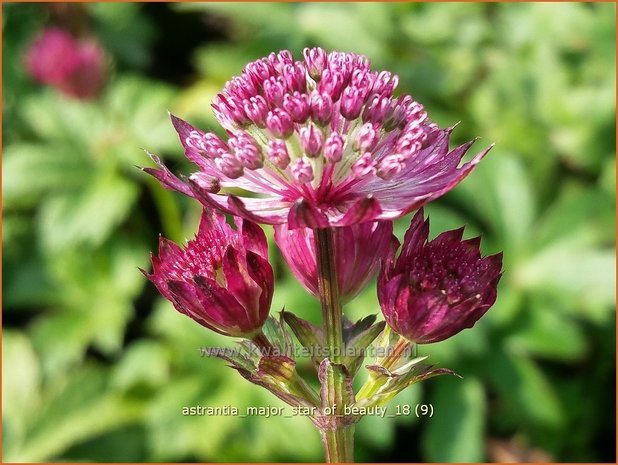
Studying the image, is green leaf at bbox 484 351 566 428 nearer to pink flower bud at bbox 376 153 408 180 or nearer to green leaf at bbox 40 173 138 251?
green leaf at bbox 40 173 138 251

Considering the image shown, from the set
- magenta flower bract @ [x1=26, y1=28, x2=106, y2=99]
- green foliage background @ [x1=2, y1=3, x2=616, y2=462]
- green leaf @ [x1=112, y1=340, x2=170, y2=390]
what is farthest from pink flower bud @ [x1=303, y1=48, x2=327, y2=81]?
magenta flower bract @ [x1=26, y1=28, x2=106, y2=99]

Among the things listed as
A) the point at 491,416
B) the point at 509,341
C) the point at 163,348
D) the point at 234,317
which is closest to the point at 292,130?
the point at 234,317

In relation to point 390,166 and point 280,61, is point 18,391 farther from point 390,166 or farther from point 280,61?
point 390,166

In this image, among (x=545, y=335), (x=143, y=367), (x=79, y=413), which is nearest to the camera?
(x=545, y=335)

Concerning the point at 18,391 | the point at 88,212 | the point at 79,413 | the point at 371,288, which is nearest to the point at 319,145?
the point at 371,288

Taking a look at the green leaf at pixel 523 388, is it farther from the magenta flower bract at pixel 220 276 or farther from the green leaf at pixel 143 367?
the magenta flower bract at pixel 220 276

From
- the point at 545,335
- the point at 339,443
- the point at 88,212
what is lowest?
the point at 339,443

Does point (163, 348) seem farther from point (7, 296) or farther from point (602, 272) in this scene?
point (602, 272)
